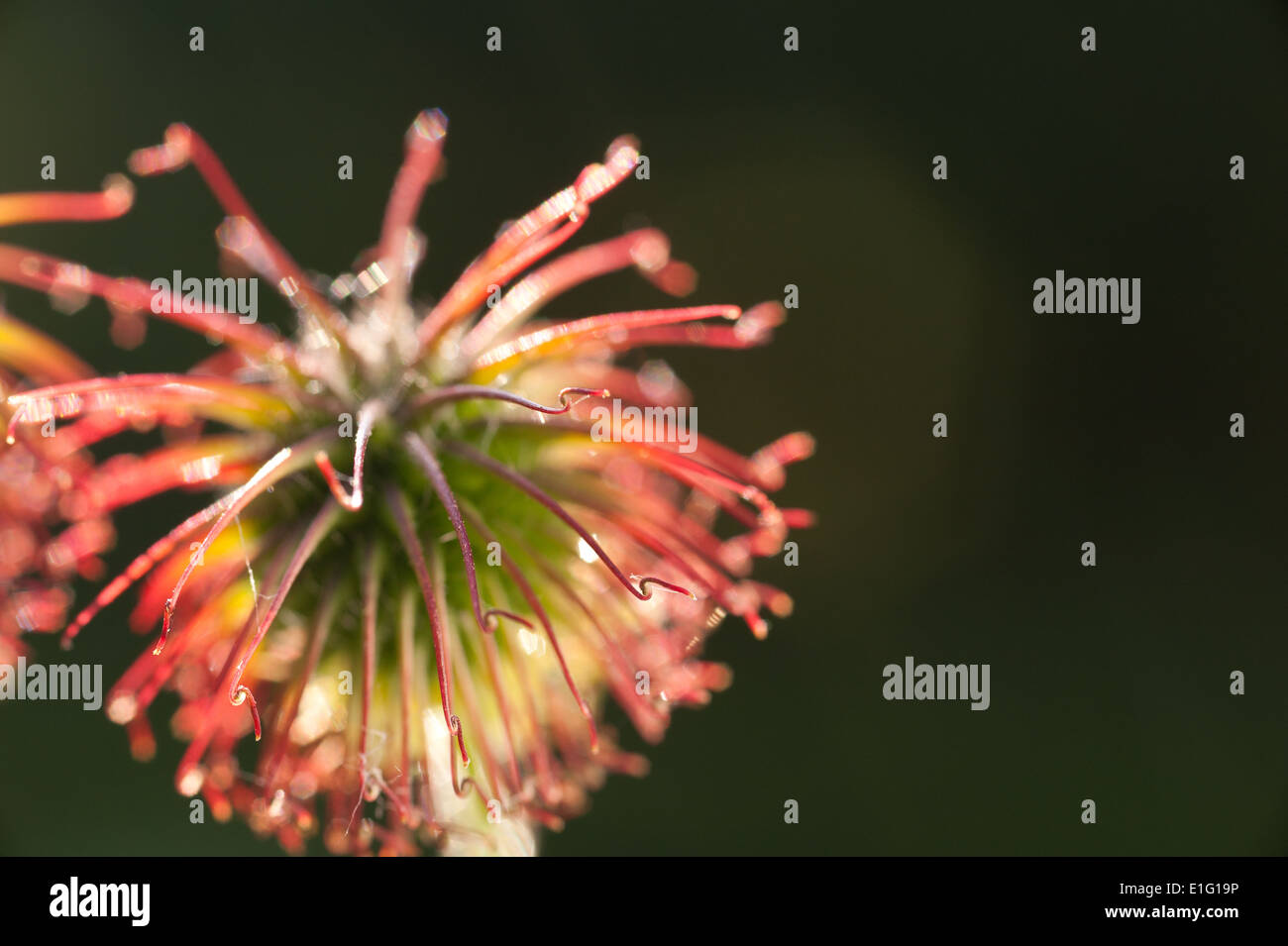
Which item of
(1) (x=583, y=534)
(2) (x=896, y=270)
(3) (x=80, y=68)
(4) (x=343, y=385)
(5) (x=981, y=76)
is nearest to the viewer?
(1) (x=583, y=534)

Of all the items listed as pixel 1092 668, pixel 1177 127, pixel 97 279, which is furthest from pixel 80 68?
pixel 1092 668

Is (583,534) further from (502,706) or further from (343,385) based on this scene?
(343,385)

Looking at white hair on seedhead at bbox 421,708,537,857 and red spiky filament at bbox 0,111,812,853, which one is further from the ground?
red spiky filament at bbox 0,111,812,853

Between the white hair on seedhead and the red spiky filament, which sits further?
the white hair on seedhead

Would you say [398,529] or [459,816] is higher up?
[398,529]

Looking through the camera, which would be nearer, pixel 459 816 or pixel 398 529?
pixel 398 529

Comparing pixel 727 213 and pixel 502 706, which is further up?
pixel 727 213

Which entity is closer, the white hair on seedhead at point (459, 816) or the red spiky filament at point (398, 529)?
the red spiky filament at point (398, 529)

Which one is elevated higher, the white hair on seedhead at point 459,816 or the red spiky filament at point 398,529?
the red spiky filament at point 398,529
